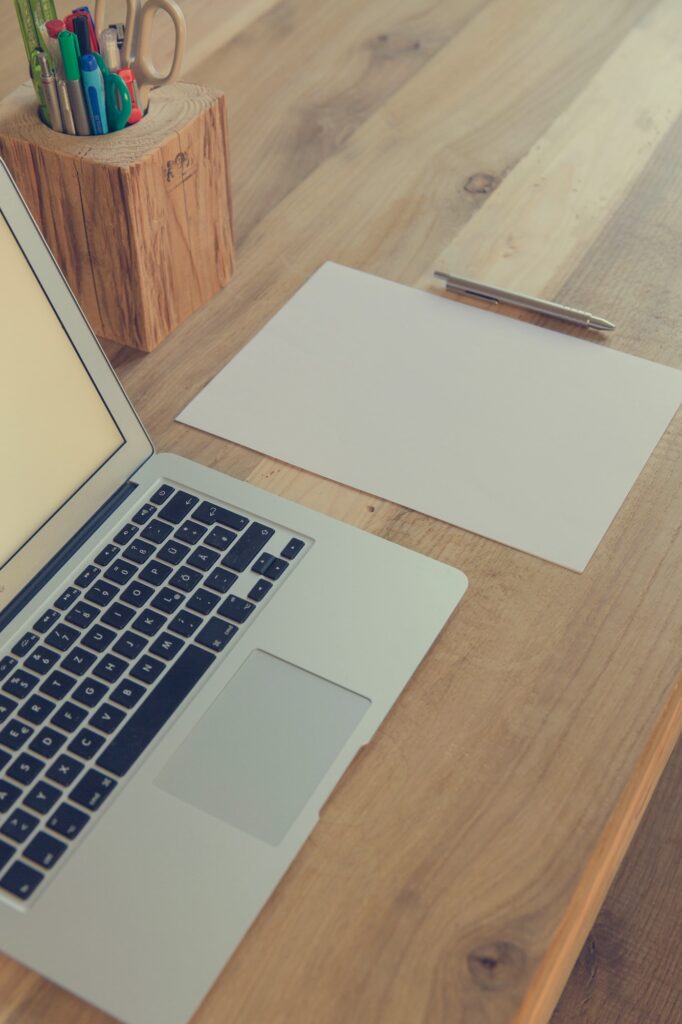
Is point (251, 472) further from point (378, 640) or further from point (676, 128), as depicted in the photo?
point (676, 128)

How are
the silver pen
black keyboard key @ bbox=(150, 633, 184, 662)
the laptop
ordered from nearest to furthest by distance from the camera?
the laptop → black keyboard key @ bbox=(150, 633, 184, 662) → the silver pen

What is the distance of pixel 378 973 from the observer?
547 mm

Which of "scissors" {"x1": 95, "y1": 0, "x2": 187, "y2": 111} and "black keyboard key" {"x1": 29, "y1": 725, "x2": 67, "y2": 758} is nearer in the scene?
"black keyboard key" {"x1": 29, "y1": 725, "x2": 67, "y2": 758}

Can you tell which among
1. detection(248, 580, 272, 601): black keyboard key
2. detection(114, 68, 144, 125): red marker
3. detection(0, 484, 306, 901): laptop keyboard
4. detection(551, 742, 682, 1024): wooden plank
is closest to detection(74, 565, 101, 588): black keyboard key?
detection(0, 484, 306, 901): laptop keyboard

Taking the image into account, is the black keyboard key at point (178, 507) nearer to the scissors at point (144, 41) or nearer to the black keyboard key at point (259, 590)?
the black keyboard key at point (259, 590)

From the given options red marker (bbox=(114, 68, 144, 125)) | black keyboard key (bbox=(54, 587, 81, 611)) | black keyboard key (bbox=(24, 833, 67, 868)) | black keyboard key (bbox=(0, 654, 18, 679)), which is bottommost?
black keyboard key (bbox=(24, 833, 67, 868))

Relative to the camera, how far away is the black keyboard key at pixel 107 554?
70 cm

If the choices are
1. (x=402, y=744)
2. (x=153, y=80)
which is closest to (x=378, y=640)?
(x=402, y=744)

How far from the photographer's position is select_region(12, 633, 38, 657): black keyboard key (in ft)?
2.13

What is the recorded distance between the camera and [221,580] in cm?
69

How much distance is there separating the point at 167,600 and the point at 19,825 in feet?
0.55

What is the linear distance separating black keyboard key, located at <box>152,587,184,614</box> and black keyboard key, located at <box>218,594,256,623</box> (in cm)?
3

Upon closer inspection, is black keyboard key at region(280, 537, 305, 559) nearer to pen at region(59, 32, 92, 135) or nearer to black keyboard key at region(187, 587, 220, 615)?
black keyboard key at region(187, 587, 220, 615)

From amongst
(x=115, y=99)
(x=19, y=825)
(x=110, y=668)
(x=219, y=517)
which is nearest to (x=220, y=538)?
(x=219, y=517)
